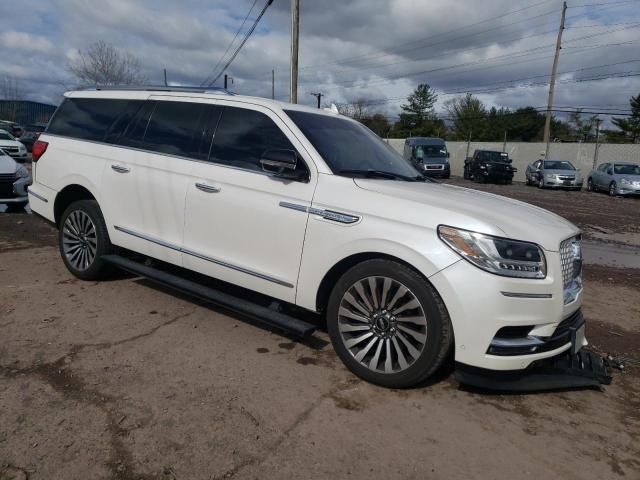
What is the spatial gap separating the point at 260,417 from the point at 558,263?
6.71 ft

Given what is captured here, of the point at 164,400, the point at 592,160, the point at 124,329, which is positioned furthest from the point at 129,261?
the point at 592,160

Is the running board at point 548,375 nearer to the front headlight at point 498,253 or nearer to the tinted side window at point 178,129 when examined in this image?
the front headlight at point 498,253

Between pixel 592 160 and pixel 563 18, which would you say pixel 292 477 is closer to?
pixel 592 160

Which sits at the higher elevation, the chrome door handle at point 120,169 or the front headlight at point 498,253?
the chrome door handle at point 120,169

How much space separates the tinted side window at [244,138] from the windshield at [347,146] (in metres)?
0.21

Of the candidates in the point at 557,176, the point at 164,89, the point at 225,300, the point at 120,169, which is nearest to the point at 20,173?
the point at 120,169

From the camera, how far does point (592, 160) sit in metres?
29.9

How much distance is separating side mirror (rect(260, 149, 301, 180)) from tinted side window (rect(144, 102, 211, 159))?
818 mm

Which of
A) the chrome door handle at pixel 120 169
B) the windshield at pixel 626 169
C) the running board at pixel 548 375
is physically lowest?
the running board at pixel 548 375

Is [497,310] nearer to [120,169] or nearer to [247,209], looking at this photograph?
[247,209]

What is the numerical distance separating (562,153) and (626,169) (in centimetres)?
955

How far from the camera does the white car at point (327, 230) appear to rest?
2.99 m

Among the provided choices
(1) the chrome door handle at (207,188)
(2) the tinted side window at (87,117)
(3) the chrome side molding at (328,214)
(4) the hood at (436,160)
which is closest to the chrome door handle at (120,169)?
(2) the tinted side window at (87,117)

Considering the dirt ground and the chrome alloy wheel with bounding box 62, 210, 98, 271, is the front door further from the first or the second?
the chrome alloy wheel with bounding box 62, 210, 98, 271
